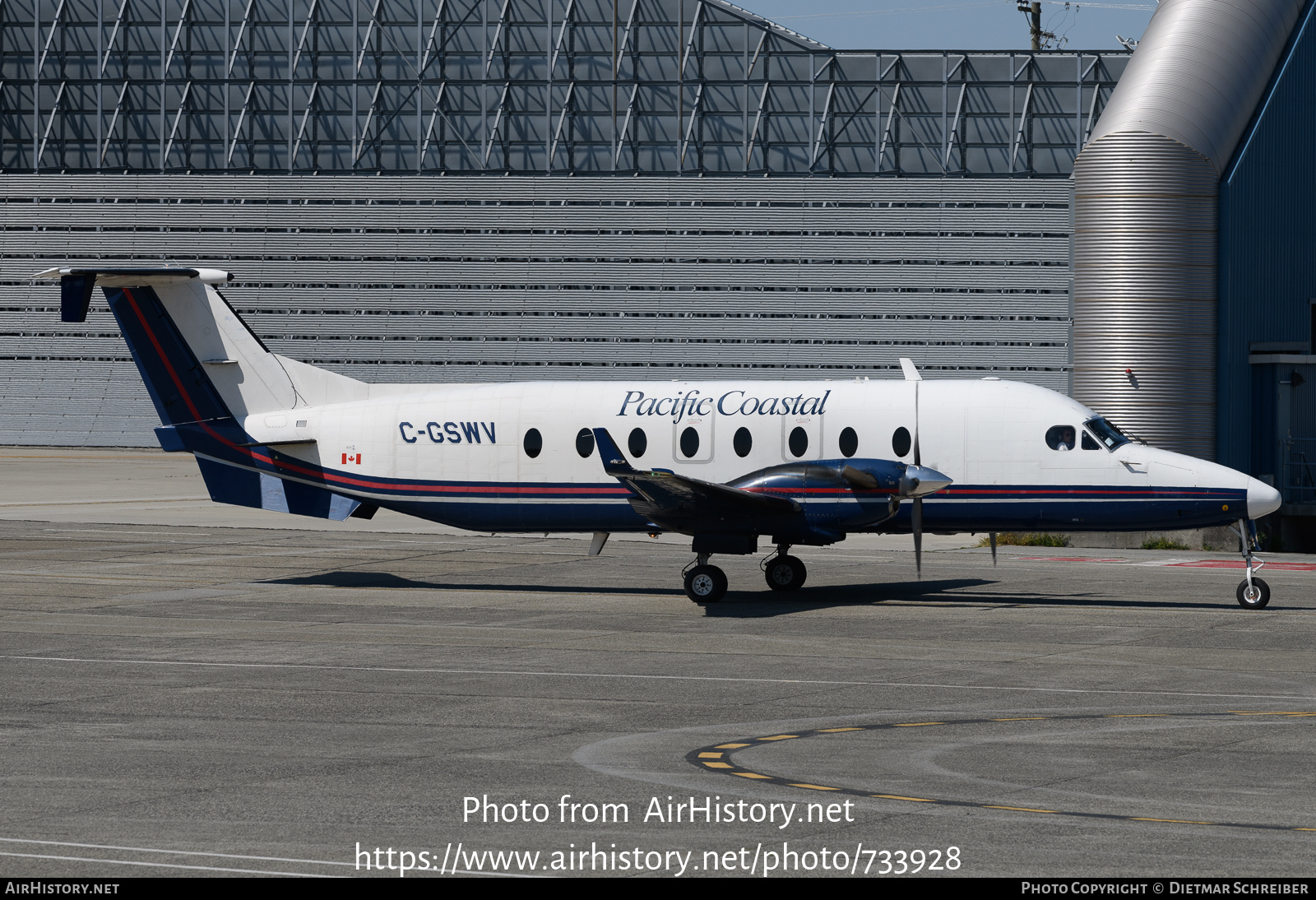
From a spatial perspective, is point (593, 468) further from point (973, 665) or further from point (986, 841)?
point (986, 841)

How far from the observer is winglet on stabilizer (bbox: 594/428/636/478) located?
21312 mm

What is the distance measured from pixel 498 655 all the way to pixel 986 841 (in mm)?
9188

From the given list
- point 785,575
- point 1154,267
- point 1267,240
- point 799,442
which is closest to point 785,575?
point 785,575

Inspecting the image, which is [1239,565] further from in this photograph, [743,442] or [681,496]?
[681,496]

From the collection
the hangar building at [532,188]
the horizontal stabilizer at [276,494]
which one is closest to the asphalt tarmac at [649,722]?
the horizontal stabilizer at [276,494]

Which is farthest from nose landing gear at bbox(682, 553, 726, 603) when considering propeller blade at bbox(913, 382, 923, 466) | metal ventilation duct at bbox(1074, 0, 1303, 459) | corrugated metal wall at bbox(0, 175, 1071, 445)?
corrugated metal wall at bbox(0, 175, 1071, 445)

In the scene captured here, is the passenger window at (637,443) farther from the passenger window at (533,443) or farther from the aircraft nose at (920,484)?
the aircraft nose at (920,484)

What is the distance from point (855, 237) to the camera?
5750 centimetres

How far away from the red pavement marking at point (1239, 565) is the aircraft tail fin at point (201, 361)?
51.0 feet

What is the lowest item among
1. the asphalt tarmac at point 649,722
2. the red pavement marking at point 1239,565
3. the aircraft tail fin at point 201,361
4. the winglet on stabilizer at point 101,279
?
the asphalt tarmac at point 649,722

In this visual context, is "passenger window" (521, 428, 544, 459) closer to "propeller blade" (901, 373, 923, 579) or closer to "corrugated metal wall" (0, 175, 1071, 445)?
"propeller blade" (901, 373, 923, 579)

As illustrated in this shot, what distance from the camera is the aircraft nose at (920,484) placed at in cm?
2191

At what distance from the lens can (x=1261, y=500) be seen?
848 inches

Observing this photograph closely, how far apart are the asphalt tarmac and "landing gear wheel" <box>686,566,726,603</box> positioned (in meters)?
0.26
